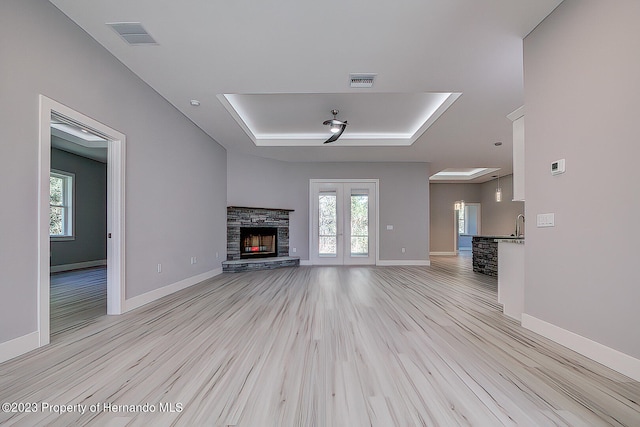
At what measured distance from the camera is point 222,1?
2443 mm

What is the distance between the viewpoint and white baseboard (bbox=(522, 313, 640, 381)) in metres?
1.87

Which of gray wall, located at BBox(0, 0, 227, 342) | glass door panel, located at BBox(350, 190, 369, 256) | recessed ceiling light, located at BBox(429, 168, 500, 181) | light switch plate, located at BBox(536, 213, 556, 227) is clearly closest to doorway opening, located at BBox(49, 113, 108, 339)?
gray wall, located at BBox(0, 0, 227, 342)

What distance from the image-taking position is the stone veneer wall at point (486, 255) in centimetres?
593

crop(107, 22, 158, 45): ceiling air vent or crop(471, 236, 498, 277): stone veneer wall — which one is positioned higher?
crop(107, 22, 158, 45): ceiling air vent

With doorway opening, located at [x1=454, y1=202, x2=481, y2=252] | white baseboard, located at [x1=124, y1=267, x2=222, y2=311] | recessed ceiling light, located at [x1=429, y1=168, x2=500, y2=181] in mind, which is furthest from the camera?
doorway opening, located at [x1=454, y1=202, x2=481, y2=252]

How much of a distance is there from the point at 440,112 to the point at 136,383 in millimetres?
4899

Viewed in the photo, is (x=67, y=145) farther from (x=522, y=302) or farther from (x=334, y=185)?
(x=522, y=302)

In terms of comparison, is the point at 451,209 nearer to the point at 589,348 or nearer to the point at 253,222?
the point at 253,222

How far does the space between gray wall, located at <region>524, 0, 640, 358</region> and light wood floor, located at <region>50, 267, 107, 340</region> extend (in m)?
4.22

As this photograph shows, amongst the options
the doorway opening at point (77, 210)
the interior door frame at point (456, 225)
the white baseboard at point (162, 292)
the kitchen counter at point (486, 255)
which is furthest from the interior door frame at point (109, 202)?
the interior door frame at point (456, 225)

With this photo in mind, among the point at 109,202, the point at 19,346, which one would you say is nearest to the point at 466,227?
the point at 109,202

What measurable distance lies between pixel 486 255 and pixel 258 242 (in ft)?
16.7

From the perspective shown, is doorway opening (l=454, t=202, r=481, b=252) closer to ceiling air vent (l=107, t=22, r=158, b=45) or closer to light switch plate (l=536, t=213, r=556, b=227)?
light switch plate (l=536, t=213, r=556, b=227)

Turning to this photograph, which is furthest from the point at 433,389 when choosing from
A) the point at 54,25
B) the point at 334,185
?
the point at 334,185
